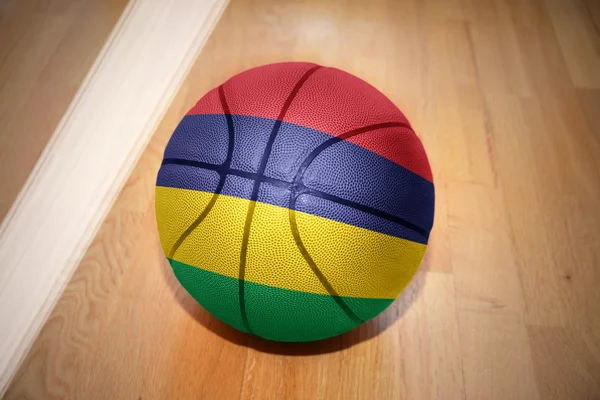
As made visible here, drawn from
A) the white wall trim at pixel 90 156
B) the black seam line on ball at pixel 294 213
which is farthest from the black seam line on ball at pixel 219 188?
the white wall trim at pixel 90 156

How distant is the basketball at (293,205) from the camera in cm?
112

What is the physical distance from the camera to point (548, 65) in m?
2.29

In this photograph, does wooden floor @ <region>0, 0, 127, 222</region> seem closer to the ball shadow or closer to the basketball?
the ball shadow

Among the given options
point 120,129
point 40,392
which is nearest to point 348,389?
point 40,392

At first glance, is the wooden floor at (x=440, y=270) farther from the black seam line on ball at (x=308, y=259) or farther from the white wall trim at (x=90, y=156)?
the black seam line on ball at (x=308, y=259)

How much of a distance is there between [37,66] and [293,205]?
180cm

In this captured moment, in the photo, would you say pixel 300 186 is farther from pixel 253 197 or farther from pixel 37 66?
pixel 37 66

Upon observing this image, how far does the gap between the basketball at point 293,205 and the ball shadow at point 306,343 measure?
0.63 ft

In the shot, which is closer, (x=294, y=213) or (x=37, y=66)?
(x=294, y=213)

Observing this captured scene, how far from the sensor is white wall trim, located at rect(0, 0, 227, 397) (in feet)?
5.32

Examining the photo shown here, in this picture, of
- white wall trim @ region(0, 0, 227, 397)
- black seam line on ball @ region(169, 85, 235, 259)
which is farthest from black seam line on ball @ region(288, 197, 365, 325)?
white wall trim @ region(0, 0, 227, 397)

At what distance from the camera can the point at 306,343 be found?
1.49 meters

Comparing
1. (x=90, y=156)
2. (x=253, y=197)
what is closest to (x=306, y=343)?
(x=253, y=197)

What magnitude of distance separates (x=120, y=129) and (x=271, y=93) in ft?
3.49
